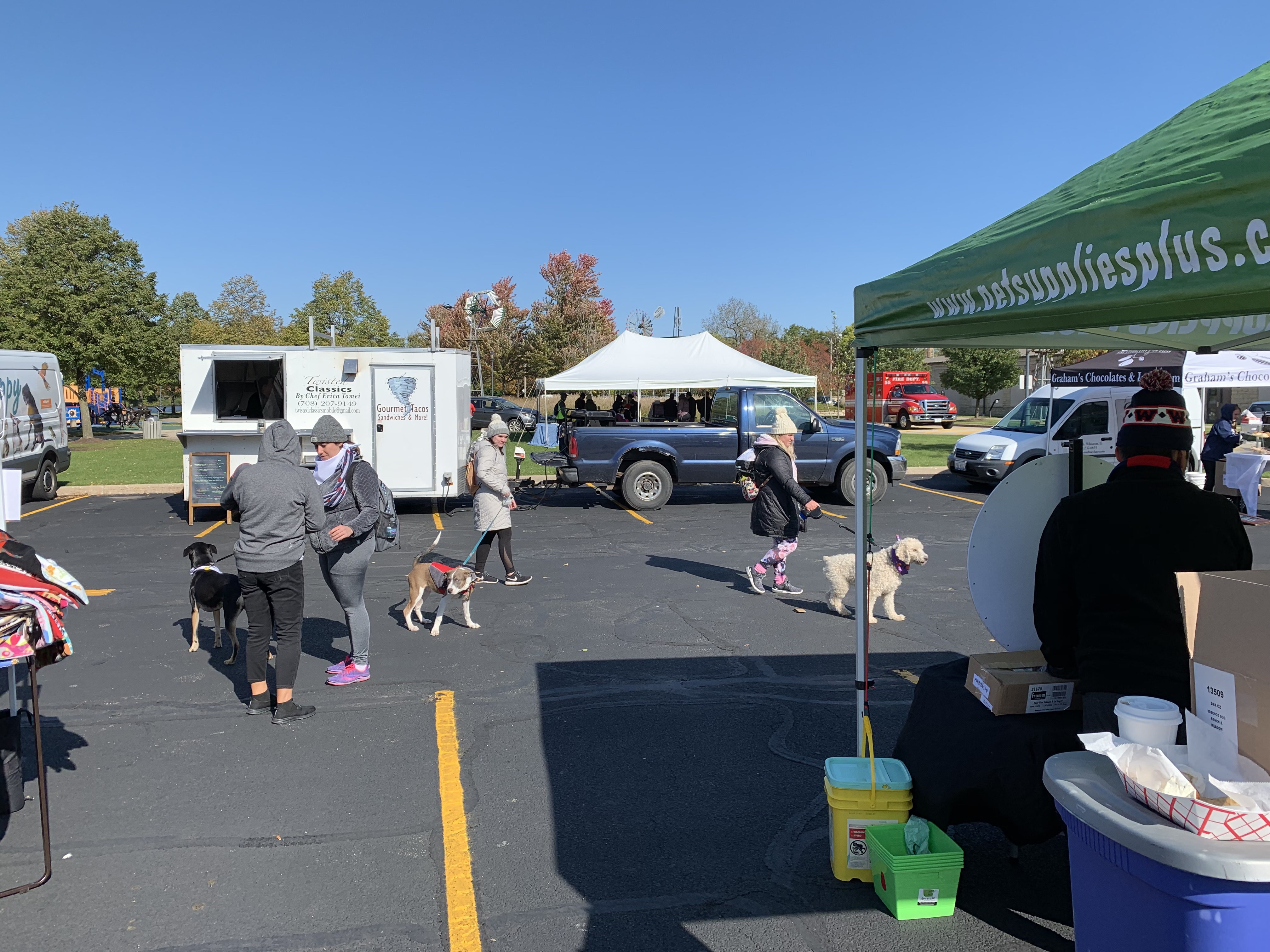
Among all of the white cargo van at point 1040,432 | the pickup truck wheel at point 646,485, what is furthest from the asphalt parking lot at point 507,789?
the white cargo van at point 1040,432

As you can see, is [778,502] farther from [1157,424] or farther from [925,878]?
[1157,424]

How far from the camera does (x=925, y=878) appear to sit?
308cm

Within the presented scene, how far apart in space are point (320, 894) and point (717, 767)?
1.99m

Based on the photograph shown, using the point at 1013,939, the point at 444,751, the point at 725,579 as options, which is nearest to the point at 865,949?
the point at 1013,939

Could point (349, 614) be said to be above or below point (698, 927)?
above

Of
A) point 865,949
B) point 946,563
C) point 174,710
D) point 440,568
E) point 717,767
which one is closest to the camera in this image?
point 865,949

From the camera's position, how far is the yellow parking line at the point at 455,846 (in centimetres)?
309

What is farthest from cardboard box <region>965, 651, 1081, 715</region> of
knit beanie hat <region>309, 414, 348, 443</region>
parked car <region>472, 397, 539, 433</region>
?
parked car <region>472, 397, 539, 433</region>

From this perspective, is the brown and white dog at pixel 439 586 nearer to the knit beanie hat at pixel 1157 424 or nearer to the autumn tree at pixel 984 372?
the knit beanie hat at pixel 1157 424

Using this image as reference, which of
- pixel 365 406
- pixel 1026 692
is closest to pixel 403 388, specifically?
pixel 365 406

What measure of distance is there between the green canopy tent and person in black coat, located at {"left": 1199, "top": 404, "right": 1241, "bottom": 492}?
35.9 feet

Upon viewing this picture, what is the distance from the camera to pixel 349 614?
564 cm

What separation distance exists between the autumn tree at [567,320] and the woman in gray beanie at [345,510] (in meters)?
35.4

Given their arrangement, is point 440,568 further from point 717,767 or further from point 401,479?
point 401,479
